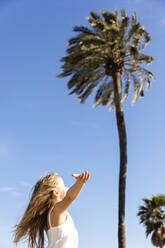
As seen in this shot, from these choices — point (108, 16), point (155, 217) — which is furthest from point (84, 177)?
point (155, 217)

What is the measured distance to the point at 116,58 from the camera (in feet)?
55.2

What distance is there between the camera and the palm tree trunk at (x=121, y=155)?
14.0m

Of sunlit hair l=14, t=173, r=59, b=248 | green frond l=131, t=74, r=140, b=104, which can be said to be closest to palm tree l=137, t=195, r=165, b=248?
green frond l=131, t=74, r=140, b=104

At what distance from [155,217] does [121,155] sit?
427 inches

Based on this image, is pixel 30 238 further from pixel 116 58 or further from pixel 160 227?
pixel 160 227

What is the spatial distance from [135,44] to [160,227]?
47.1ft

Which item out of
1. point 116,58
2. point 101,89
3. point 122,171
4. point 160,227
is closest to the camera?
point 122,171

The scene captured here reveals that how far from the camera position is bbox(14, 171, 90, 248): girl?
3061 millimetres

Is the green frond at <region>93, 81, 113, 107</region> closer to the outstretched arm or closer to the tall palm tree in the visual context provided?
the tall palm tree

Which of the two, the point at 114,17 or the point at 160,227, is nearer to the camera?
the point at 114,17

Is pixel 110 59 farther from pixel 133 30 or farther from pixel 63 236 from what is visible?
pixel 63 236

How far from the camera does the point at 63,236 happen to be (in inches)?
121

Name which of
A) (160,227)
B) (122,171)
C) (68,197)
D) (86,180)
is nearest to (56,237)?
(68,197)

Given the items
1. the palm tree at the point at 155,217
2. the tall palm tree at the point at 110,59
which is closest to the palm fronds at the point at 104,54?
the tall palm tree at the point at 110,59
